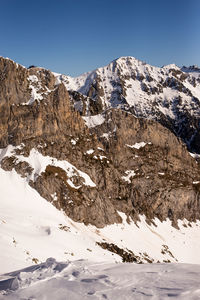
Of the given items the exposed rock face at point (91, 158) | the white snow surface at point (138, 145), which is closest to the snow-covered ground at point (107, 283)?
the exposed rock face at point (91, 158)

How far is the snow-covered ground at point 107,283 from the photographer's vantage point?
7453 mm

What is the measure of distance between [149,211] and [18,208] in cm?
4856

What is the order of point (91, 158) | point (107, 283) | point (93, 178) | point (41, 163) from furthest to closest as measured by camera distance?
point (91, 158)
point (93, 178)
point (41, 163)
point (107, 283)

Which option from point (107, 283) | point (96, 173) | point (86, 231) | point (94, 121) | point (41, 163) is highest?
point (94, 121)

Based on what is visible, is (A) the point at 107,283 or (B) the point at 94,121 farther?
(B) the point at 94,121

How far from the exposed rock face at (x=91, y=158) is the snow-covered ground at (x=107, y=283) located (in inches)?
2256

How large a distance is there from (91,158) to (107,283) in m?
77.2

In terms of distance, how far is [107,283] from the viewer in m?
8.23

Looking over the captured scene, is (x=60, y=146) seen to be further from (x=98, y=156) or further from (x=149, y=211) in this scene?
(x=149, y=211)

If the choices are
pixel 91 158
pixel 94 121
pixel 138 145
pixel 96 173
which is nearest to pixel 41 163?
pixel 96 173

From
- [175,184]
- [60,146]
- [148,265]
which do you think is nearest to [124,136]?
[175,184]

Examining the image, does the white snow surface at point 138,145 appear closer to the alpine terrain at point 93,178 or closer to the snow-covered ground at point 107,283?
the alpine terrain at point 93,178

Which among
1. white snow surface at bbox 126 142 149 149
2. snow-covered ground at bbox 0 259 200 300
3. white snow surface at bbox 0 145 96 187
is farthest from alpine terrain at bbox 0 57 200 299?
snow-covered ground at bbox 0 259 200 300

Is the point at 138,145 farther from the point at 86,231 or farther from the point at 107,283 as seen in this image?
the point at 107,283
